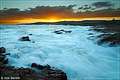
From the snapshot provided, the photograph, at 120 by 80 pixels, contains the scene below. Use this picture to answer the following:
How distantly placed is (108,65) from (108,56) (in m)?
2.26

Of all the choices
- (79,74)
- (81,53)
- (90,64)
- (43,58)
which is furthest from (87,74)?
(81,53)

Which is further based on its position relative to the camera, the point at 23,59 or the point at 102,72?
the point at 23,59

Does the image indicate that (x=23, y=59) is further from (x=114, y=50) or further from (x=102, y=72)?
(x=114, y=50)

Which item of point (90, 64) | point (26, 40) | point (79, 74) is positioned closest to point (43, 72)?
point (79, 74)

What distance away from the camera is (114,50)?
14.1 meters

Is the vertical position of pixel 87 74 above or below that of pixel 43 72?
below

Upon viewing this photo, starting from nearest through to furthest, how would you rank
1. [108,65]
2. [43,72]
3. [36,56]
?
[43,72] < [108,65] < [36,56]

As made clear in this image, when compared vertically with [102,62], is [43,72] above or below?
above

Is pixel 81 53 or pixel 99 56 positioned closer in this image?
pixel 99 56

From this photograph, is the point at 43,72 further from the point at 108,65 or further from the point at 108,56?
the point at 108,56

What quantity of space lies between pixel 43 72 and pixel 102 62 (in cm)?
490

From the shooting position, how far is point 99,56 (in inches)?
522

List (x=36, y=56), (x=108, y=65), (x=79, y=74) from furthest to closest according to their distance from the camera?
(x=36, y=56) < (x=108, y=65) < (x=79, y=74)

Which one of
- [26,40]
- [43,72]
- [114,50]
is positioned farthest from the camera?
[26,40]
